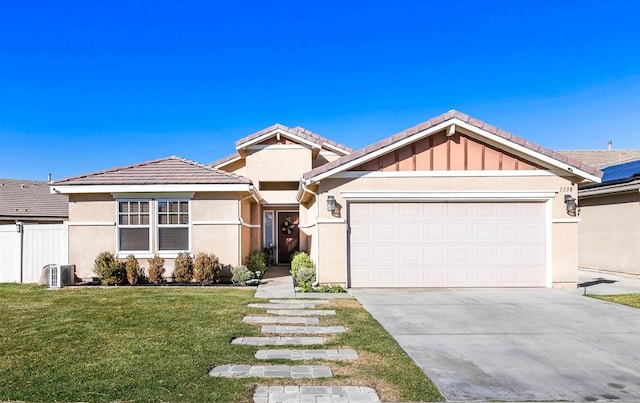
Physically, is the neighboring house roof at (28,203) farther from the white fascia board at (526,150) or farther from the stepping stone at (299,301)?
the white fascia board at (526,150)

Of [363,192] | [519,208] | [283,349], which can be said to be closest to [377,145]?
[363,192]

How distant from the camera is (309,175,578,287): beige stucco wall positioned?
11641mm

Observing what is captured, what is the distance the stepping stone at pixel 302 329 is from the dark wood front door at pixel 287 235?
1194 cm

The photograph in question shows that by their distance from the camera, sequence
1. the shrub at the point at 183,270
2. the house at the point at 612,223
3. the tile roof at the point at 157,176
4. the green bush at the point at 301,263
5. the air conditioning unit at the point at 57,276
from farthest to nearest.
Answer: the house at the point at 612,223
the tile roof at the point at 157,176
the green bush at the point at 301,263
the shrub at the point at 183,270
the air conditioning unit at the point at 57,276

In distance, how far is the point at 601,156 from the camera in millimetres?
26469

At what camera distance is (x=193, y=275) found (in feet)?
41.1

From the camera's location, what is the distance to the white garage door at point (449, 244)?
1185 centimetres

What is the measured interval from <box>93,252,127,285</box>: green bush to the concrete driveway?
702 cm

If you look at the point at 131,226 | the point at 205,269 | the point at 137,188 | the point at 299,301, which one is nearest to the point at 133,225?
the point at 131,226

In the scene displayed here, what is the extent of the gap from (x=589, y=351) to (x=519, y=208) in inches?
252

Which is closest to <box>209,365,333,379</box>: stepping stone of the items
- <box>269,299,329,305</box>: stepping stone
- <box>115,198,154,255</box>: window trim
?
<box>269,299,329,305</box>: stepping stone

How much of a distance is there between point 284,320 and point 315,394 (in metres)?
3.48

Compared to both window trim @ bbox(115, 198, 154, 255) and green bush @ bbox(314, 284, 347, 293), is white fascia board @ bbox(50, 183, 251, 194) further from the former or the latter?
green bush @ bbox(314, 284, 347, 293)

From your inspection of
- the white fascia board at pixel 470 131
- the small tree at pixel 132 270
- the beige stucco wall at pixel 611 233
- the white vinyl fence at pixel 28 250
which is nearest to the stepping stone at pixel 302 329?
the white fascia board at pixel 470 131
